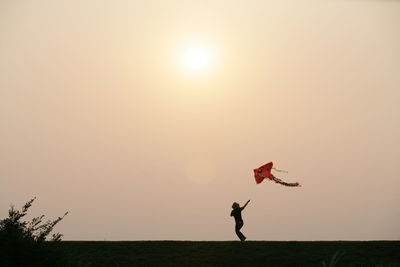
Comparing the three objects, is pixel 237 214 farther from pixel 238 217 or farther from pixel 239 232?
pixel 239 232

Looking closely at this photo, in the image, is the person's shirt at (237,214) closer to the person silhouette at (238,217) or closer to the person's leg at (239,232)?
the person silhouette at (238,217)
